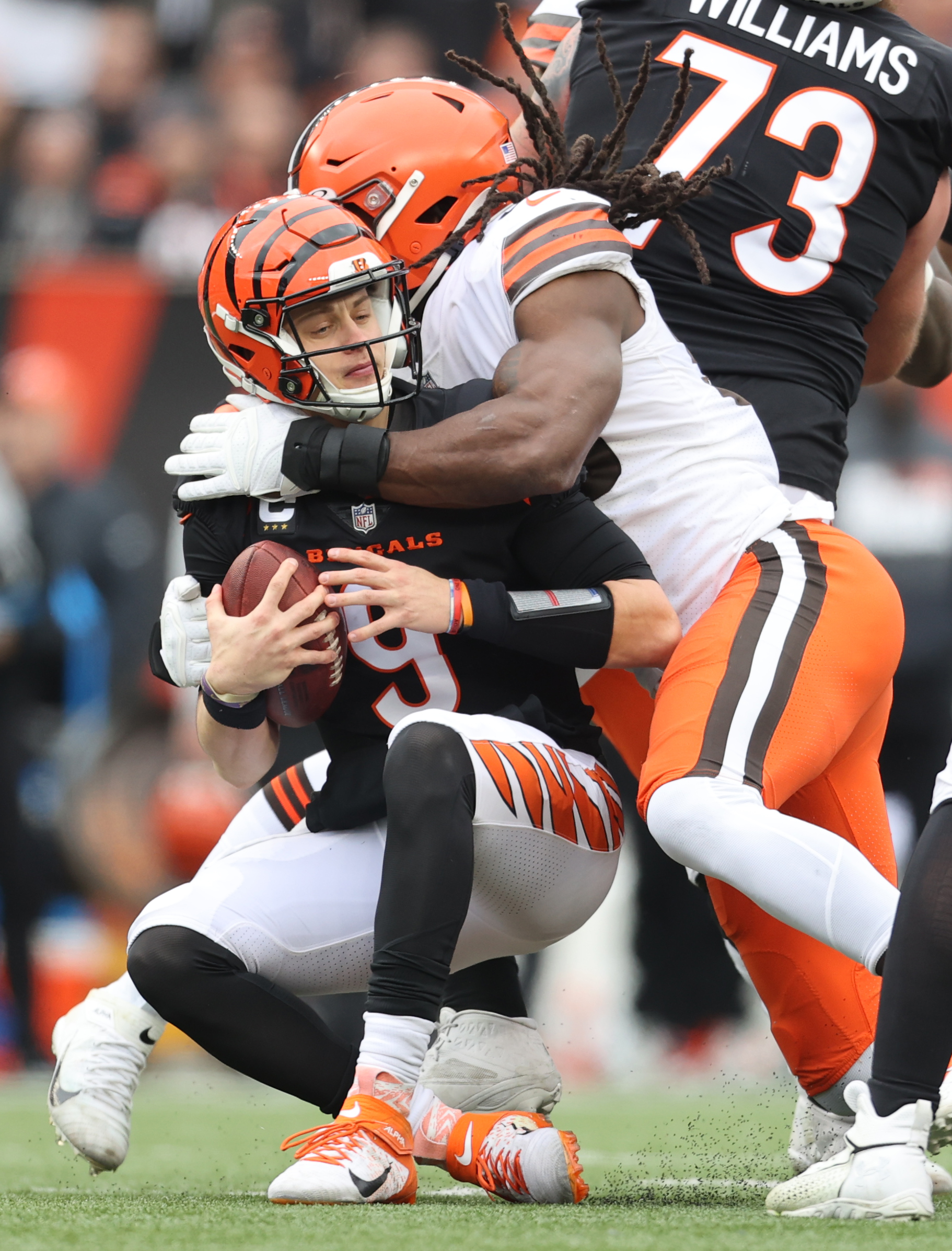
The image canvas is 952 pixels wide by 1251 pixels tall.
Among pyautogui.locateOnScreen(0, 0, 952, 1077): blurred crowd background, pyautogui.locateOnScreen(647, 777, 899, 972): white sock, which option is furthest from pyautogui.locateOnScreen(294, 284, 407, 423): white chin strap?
pyautogui.locateOnScreen(0, 0, 952, 1077): blurred crowd background

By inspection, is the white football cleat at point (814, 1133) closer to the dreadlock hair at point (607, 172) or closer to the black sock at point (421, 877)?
the black sock at point (421, 877)

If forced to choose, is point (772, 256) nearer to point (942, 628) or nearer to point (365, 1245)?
point (365, 1245)

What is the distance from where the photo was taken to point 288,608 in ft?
7.86

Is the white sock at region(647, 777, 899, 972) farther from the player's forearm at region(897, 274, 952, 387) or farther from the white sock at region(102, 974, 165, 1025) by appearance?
the player's forearm at region(897, 274, 952, 387)

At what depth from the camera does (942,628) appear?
5.59 m

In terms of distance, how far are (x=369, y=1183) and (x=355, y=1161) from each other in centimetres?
4

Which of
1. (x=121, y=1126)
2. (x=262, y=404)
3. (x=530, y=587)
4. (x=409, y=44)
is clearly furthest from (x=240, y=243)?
(x=409, y=44)

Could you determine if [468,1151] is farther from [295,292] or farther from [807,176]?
[807,176]

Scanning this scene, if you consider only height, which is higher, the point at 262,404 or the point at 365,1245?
the point at 262,404

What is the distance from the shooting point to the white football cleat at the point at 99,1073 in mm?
2494

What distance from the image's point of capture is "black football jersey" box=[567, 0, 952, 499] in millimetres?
2787

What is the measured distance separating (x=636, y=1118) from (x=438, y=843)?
7.71ft

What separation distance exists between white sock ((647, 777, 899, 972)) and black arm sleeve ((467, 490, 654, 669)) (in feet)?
0.99

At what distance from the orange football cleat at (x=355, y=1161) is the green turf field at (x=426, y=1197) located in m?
0.03
